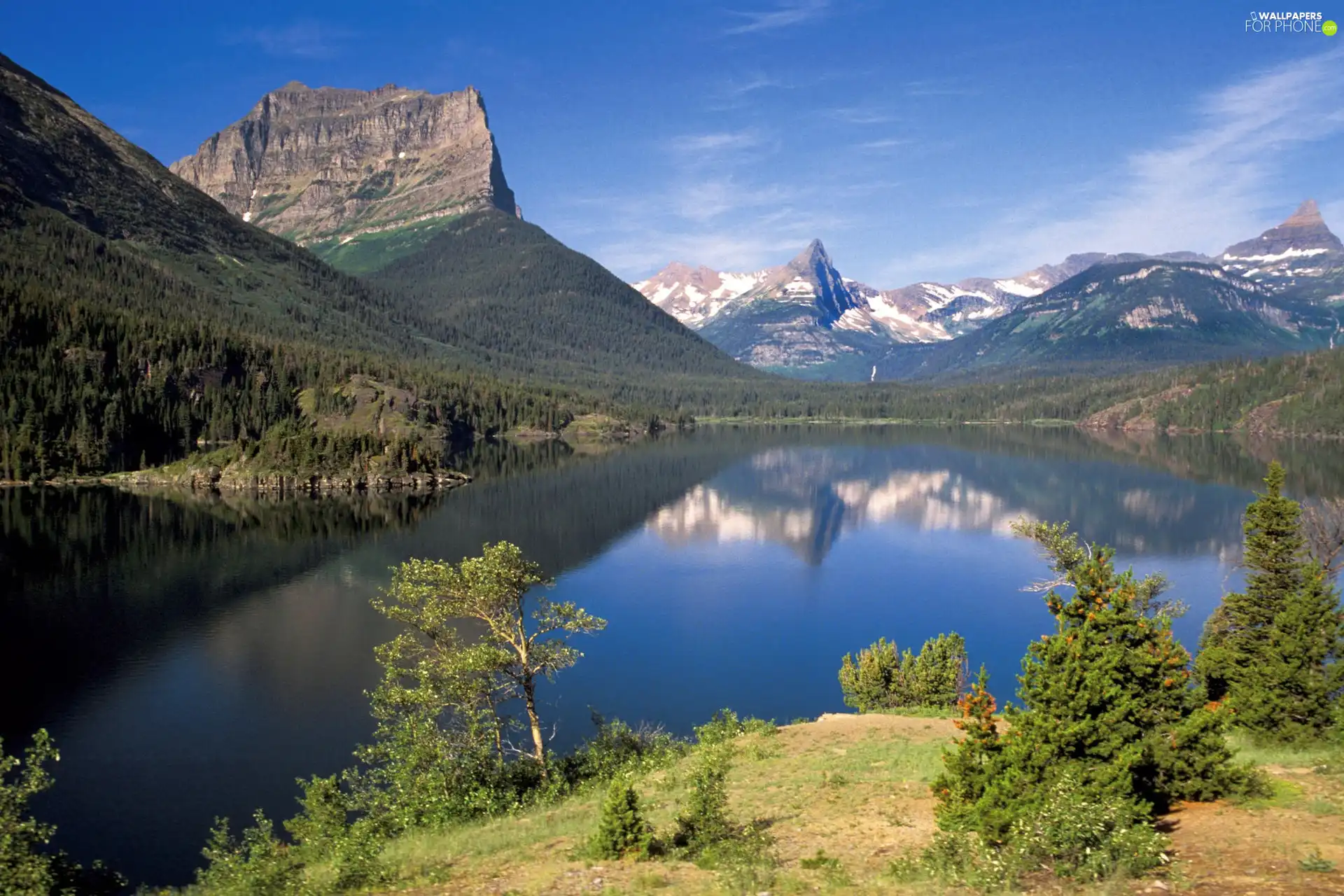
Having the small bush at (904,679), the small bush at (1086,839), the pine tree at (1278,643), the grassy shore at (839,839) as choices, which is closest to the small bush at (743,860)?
the grassy shore at (839,839)

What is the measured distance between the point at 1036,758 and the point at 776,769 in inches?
582

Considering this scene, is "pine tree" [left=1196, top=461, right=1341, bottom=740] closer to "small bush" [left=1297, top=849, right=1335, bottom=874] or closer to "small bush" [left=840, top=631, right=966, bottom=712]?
"small bush" [left=1297, top=849, right=1335, bottom=874]

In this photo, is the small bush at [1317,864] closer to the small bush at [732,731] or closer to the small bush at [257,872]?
the small bush at [257,872]

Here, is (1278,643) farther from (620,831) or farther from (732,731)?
(620,831)

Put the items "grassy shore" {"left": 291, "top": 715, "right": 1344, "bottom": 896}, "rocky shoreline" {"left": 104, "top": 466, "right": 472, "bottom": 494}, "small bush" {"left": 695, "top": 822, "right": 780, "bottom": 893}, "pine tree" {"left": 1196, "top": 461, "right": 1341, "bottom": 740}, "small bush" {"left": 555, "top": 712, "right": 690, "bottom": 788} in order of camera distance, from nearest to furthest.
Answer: "grassy shore" {"left": 291, "top": 715, "right": 1344, "bottom": 896}, "small bush" {"left": 695, "top": 822, "right": 780, "bottom": 893}, "pine tree" {"left": 1196, "top": 461, "right": 1341, "bottom": 740}, "small bush" {"left": 555, "top": 712, "right": 690, "bottom": 788}, "rocky shoreline" {"left": 104, "top": 466, "right": 472, "bottom": 494}

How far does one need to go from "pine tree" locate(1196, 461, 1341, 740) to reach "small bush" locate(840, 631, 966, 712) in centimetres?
1650

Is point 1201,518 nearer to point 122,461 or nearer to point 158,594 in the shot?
point 158,594

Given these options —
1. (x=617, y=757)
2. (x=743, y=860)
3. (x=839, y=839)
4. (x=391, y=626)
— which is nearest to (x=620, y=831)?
(x=743, y=860)

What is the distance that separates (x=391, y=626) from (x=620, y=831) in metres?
54.6

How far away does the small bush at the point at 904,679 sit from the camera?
50094 mm

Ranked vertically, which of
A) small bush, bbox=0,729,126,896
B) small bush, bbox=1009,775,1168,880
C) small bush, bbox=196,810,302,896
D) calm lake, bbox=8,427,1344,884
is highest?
small bush, bbox=1009,775,1168,880

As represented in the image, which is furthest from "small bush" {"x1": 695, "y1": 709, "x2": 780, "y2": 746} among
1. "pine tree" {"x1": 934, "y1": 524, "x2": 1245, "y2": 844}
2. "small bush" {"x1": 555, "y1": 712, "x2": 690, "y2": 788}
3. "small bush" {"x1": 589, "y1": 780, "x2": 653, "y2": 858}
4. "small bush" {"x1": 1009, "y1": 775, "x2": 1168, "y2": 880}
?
"small bush" {"x1": 1009, "y1": 775, "x2": 1168, "y2": 880}

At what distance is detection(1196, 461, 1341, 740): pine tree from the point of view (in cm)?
2917

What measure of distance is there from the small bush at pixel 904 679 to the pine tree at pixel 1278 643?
16503 millimetres
